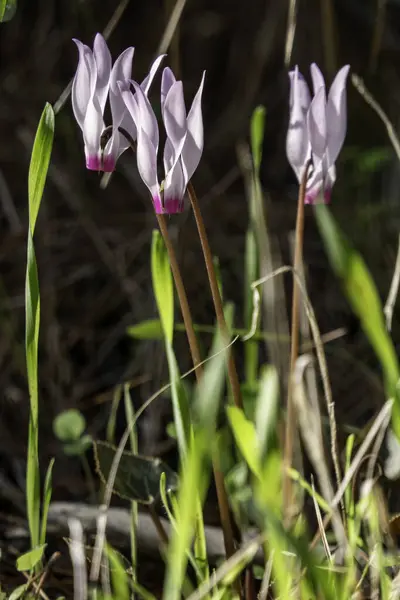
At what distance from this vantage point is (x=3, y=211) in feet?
5.36

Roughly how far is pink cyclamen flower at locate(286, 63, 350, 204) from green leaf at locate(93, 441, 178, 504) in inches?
12.1

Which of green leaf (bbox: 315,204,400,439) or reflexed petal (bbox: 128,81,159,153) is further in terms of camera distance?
reflexed petal (bbox: 128,81,159,153)

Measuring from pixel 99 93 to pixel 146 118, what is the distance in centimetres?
6

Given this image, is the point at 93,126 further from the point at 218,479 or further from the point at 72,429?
the point at 72,429

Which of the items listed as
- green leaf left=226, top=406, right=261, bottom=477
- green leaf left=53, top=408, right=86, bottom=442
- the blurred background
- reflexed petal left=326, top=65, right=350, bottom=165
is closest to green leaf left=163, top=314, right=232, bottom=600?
green leaf left=226, top=406, right=261, bottom=477

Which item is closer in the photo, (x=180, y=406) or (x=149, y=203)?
(x=180, y=406)

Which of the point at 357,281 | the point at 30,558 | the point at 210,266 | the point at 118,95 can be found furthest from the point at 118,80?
the point at 30,558

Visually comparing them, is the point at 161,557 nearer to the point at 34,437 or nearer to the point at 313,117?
the point at 34,437

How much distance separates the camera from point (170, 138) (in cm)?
68

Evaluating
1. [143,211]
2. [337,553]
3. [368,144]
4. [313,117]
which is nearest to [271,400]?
[337,553]

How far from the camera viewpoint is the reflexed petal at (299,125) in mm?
778

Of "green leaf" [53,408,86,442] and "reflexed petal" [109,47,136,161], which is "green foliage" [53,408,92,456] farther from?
"reflexed petal" [109,47,136,161]

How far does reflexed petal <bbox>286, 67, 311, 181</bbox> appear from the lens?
778 millimetres

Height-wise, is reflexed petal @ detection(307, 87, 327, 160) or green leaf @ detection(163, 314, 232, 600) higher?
reflexed petal @ detection(307, 87, 327, 160)
